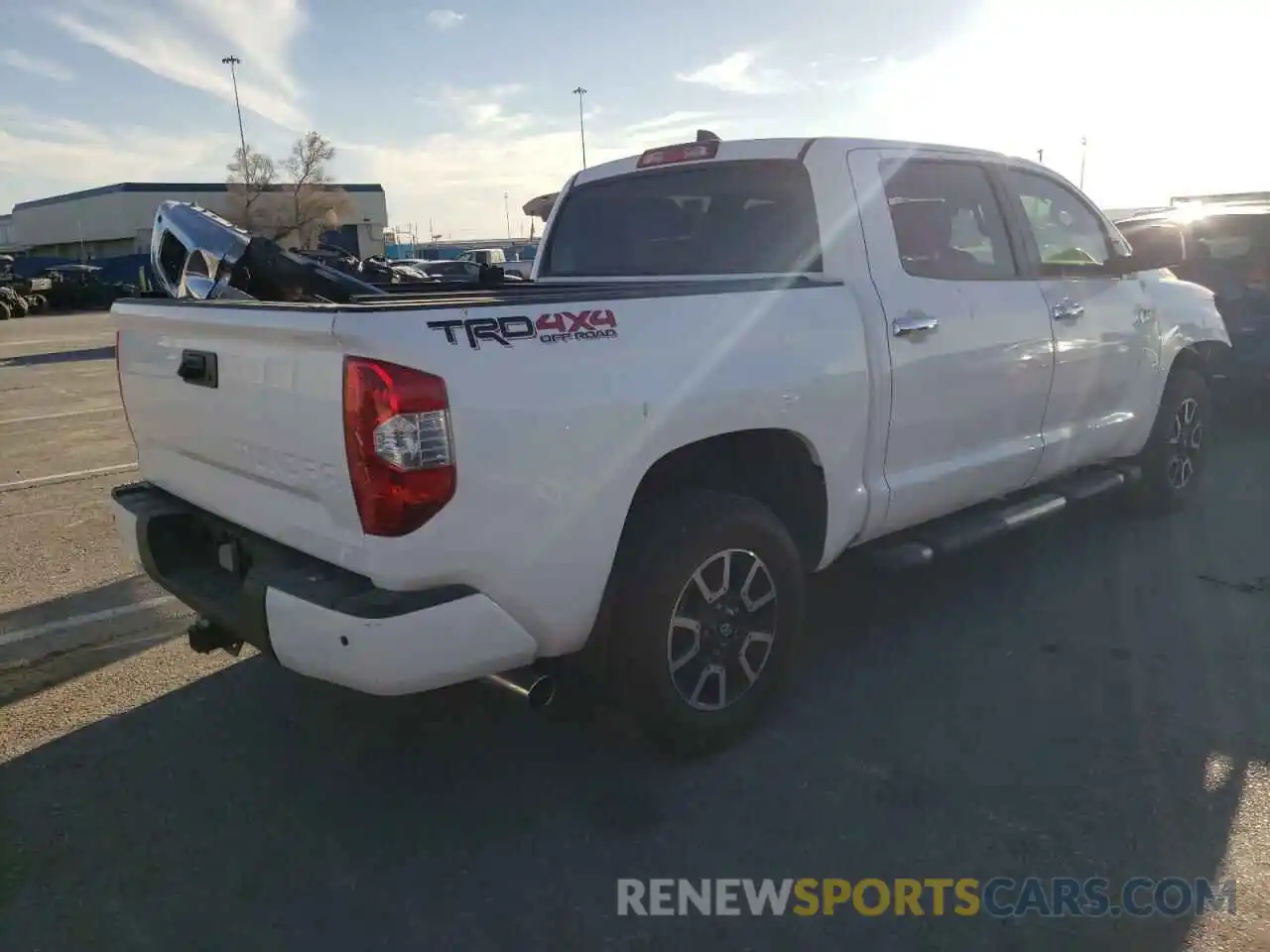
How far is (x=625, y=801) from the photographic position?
123 inches

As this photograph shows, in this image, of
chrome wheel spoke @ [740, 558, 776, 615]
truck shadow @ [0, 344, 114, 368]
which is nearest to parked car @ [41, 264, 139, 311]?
truck shadow @ [0, 344, 114, 368]

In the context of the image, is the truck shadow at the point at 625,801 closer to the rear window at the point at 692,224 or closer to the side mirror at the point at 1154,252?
the rear window at the point at 692,224

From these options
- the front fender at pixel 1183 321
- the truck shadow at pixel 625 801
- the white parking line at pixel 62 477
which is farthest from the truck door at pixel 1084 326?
the white parking line at pixel 62 477

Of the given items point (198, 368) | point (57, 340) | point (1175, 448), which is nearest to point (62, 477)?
point (198, 368)

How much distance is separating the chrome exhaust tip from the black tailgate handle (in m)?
1.23

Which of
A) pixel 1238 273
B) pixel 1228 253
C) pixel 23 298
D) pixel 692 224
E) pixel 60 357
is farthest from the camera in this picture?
pixel 23 298

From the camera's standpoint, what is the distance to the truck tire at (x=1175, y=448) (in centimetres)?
567

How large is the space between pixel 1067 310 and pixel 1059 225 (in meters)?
0.61

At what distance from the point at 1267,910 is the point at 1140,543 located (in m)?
3.24

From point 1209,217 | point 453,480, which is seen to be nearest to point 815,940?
point 453,480

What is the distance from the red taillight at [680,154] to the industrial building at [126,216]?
62.5 metres

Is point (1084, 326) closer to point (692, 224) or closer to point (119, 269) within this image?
point (692, 224)

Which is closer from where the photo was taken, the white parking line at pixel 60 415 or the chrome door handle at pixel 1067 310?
the chrome door handle at pixel 1067 310

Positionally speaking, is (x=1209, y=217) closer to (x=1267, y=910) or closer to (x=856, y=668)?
(x=856, y=668)
